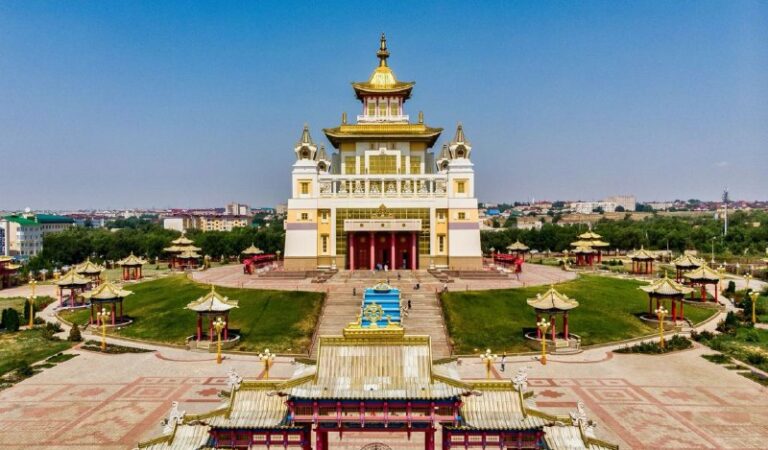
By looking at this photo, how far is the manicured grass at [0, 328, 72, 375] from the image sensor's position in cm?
2958

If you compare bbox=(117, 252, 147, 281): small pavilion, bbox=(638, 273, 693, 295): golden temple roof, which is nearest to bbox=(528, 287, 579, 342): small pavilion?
bbox=(638, 273, 693, 295): golden temple roof

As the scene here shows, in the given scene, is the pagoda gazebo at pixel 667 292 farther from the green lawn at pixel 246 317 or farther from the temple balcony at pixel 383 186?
the green lawn at pixel 246 317

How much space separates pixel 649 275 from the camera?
56.6m

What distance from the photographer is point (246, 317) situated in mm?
36406

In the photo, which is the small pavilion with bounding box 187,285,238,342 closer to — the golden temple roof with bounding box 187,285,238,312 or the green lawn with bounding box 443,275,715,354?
the golden temple roof with bounding box 187,285,238,312

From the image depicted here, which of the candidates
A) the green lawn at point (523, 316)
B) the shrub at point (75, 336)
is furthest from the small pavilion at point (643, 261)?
the shrub at point (75, 336)

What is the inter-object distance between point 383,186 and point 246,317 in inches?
812

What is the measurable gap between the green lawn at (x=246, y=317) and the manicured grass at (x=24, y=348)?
3764 millimetres

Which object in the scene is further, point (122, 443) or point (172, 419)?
point (122, 443)

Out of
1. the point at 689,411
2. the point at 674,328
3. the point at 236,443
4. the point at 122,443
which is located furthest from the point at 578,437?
the point at 674,328

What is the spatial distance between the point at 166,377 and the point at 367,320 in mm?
15929

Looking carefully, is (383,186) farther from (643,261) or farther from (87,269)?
(643,261)

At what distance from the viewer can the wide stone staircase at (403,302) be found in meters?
33.1

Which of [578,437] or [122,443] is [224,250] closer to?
[122,443]
